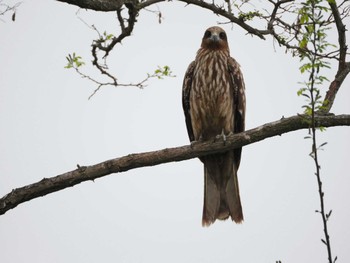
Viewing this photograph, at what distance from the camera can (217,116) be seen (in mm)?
6223

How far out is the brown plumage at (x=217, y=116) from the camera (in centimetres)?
626

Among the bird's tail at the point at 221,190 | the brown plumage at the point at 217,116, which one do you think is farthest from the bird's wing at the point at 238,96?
the bird's tail at the point at 221,190

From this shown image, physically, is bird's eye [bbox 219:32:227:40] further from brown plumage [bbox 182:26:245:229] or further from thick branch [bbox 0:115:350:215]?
thick branch [bbox 0:115:350:215]

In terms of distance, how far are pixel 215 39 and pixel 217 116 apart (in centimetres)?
122

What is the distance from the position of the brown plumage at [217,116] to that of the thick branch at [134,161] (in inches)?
56.8

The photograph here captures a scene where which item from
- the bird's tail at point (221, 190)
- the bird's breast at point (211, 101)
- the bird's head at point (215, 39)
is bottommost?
the bird's tail at point (221, 190)

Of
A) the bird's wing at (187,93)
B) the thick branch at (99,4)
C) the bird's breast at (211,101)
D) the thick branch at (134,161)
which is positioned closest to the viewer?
the thick branch at (99,4)

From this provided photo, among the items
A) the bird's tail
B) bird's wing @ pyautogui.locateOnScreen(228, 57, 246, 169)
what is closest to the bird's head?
bird's wing @ pyautogui.locateOnScreen(228, 57, 246, 169)

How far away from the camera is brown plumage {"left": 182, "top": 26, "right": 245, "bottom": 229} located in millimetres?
6262

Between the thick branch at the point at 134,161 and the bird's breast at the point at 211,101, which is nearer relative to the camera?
the thick branch at the point at 134,161

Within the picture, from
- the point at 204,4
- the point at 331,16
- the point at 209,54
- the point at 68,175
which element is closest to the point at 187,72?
the point at 209,54

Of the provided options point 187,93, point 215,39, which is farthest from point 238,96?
point 215,39

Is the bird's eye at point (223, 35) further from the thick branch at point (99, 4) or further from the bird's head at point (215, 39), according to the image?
the thick branch at point (99, 4)

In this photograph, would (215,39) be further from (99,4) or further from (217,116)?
(99,4)
